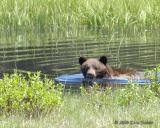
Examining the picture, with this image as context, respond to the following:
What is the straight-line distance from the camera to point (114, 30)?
70.3 feet

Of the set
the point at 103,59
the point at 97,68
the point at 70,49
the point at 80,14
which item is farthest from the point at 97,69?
the point at 80,14

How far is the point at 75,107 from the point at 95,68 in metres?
5.25

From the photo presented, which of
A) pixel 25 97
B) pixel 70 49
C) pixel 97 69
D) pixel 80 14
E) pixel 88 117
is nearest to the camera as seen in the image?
pixel 88 117

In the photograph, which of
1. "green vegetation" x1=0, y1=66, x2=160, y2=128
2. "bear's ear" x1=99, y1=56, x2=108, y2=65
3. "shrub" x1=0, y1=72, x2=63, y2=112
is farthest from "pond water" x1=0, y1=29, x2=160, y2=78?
"shrub" x1=0, y1=72, x2=63, y2=112

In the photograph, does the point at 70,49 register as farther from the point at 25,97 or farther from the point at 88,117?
the point at 88,117

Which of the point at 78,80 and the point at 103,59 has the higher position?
the point at 103,59

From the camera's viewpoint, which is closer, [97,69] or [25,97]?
[25,97]

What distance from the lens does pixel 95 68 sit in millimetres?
13602

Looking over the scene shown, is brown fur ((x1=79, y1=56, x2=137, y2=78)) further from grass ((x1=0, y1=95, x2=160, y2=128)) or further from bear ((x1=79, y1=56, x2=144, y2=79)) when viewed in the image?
grass ((x1=0, y1=95, x2=160, y2=128))

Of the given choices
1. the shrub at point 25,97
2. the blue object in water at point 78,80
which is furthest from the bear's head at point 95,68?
the shrub at point 25,97

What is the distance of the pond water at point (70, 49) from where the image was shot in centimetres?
1492

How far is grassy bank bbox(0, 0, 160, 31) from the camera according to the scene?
21.1 meters

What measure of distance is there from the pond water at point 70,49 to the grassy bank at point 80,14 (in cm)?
33

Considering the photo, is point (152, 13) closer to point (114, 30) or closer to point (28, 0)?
point (114, 30)
